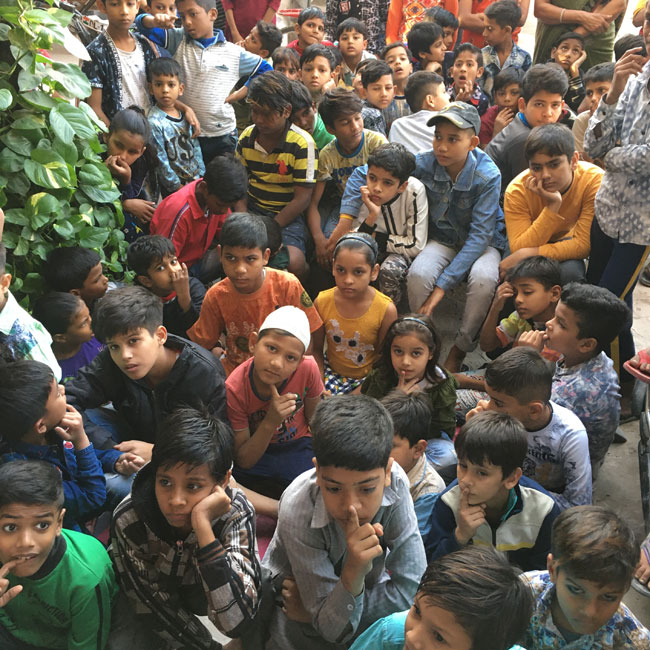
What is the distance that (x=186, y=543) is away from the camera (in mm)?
Result: 1862

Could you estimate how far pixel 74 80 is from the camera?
2.79 meters

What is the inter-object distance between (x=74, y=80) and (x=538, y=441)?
2.31 m

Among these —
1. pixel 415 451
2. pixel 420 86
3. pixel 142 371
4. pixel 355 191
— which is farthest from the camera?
pixel 420 86

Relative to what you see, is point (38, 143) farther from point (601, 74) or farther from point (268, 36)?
point (601, 74)

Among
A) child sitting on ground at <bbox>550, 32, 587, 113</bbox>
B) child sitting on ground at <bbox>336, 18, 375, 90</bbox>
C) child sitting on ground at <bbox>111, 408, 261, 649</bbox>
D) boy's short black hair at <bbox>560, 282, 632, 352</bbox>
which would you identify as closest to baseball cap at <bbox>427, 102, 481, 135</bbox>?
boy's short black hair at <bbox>560, 282, 632, 352</bbox>

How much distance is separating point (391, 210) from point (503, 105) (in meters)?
1.67

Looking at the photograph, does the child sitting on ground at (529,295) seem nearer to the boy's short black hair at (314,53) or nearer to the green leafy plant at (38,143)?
the green leafy plant at (38,143)

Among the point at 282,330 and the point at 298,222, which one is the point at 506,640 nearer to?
the point at 282,330

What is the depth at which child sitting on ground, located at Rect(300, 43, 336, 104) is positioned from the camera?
4523mm

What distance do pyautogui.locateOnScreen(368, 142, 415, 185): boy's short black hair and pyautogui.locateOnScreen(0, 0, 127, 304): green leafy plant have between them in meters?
1.36

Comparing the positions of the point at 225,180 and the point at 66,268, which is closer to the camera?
the point at 66,268

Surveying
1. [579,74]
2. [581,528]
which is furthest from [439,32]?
[581,528]

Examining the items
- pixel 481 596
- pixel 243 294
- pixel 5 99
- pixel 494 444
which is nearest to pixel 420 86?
pixel 243 294

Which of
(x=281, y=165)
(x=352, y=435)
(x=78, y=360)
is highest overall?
(x=352, y=435)
